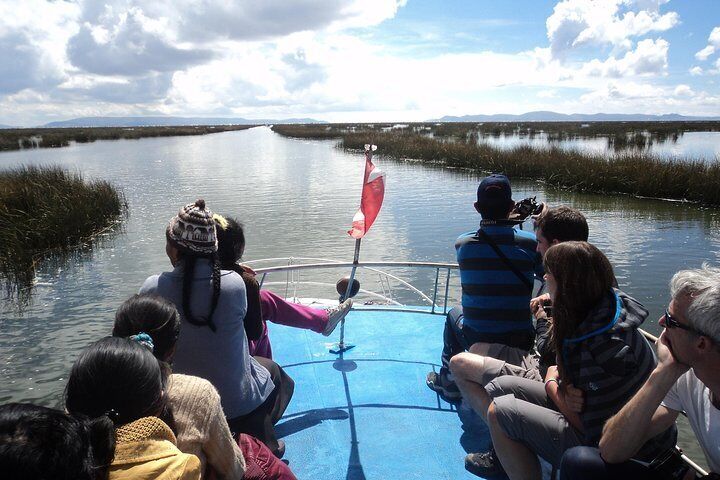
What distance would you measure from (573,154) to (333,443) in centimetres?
2442

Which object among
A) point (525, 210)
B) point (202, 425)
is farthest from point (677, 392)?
point (202, 425)

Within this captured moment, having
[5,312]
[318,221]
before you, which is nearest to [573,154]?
[318,221]

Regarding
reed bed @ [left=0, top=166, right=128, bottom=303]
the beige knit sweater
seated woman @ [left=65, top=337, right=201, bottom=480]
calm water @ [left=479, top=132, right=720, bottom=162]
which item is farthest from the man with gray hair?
calm water @ [left=479, top=132, right=720, bottom=162]

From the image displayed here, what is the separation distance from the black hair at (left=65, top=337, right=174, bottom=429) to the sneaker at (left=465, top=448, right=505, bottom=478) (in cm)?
201

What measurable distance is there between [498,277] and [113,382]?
2.16 meters

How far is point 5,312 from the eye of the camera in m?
8.78

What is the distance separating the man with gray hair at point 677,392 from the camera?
1621 millimetres

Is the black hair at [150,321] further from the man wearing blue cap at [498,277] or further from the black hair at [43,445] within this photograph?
the man wearing blue cap at [498,277]

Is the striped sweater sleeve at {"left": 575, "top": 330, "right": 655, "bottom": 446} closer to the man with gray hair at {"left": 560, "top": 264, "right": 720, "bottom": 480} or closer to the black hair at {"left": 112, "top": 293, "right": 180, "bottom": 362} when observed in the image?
the man with gray hair at {"left": 560, "top": 264, "right": 720, "bottom": 480}

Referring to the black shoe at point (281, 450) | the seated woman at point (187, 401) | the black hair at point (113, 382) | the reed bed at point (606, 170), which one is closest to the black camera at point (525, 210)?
the black shoe at point (281, 450)

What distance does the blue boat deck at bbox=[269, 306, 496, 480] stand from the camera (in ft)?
9.44

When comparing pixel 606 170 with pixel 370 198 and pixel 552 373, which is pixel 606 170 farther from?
pixel 552 373

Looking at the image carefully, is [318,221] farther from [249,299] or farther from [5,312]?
[249,299]

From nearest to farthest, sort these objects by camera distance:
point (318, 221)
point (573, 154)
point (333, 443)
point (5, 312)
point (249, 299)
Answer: point (249, 299) < point (333, 443) < point (5, 312) < point (318, 221) < point (573, 154)
